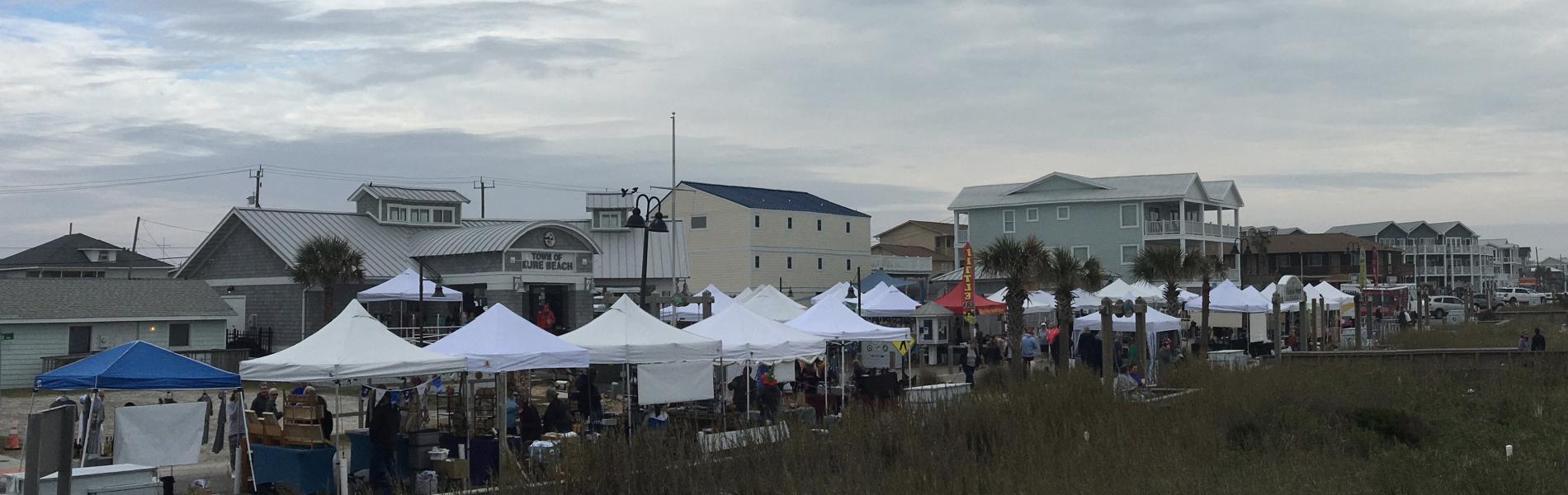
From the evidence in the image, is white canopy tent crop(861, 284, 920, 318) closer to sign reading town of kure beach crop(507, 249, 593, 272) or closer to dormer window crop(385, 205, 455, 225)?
sign reading town of kure beach crop(507, 249, 593, 272)

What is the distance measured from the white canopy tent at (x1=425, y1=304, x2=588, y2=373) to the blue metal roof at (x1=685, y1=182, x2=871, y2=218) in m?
50.6

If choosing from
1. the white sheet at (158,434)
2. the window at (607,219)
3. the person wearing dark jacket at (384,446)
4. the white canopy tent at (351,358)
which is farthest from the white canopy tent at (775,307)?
the window at (607,219)

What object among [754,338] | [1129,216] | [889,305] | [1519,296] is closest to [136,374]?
[754,338]

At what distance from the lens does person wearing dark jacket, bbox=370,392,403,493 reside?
15086 millimetres

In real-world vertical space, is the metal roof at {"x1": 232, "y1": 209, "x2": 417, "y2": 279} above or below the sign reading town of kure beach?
above

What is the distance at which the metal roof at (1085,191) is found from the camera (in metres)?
67.5

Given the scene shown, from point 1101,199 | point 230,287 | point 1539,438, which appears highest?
point 1101,199

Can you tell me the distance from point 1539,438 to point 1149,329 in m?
11.1

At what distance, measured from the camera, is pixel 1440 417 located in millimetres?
21938

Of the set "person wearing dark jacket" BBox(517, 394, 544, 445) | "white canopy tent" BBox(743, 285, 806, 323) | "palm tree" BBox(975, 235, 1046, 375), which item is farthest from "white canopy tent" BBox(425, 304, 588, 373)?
"palm tree" BBox(975, 235, 1046, 375)

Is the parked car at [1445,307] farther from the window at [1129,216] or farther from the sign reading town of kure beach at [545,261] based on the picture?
the sign reading town of kure beach at [545,261]

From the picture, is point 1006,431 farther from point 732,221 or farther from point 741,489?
point 732,221

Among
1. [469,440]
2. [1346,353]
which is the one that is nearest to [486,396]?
[469,440]

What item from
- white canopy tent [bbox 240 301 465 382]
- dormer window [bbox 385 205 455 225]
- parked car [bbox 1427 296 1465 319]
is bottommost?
white canopy tent [bbox 240 301 465 382]
